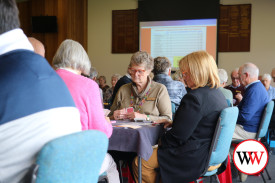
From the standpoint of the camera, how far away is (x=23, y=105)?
0.96m

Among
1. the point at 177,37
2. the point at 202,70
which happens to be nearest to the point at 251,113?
the point at 202,70

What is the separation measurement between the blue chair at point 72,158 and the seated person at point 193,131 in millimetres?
1077

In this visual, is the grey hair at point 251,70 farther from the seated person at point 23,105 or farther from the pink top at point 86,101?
the seated person at point 23,105

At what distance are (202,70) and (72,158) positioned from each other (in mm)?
1477

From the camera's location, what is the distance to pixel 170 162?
2225 mm

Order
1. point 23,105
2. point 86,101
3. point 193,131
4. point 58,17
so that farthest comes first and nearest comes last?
1. point 58,17
2. point 193,131
3. point 86,101
4. point 23,105

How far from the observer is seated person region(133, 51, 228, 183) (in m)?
2.14

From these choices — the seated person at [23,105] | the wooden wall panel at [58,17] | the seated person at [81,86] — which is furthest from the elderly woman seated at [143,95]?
the wooden wall panel at [58,17]

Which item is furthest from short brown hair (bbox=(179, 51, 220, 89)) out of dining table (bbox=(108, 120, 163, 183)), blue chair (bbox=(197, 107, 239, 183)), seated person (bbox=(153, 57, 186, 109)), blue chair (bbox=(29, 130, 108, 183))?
seated person (bbox=(153, 57, 186, 109))

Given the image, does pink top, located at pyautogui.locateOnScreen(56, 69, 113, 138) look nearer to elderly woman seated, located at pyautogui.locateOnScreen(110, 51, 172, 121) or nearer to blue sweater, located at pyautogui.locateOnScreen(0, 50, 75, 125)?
blue sweater, located at pyautogui.locateOnScreen(0, 50, 75, 125)

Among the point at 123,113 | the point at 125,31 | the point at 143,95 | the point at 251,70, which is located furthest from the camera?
the point at 125,31

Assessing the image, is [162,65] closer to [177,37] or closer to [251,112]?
[251,112]

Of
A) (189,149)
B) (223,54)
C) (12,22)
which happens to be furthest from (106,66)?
(12,22)

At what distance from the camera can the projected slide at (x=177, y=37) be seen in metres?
7.77
